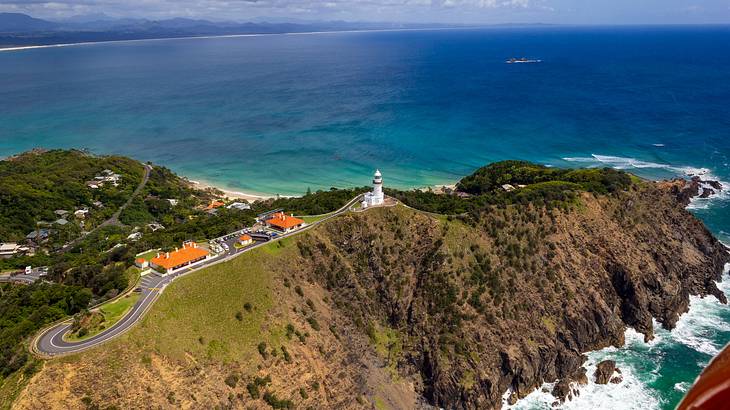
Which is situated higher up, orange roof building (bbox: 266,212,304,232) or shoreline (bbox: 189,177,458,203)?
orange roof building (bbox: 266,212,304,232)

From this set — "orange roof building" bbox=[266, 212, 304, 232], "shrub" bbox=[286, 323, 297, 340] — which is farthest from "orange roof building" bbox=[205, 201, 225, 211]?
"shrub" bbox=[286, 323, 297, 340]

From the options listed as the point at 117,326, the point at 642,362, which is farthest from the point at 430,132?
the point at 117,326

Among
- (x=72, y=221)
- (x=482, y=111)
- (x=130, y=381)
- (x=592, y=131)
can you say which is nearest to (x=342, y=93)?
(x=482, y=111)

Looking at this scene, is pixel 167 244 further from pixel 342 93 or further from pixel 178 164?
pixel 342 93

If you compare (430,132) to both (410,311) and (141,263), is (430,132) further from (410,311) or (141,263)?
(141,263)

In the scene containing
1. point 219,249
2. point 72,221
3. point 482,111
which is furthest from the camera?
point 482,111

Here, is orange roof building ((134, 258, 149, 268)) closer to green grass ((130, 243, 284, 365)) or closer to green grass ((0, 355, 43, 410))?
green grass ((130, 243, 284, 365))
